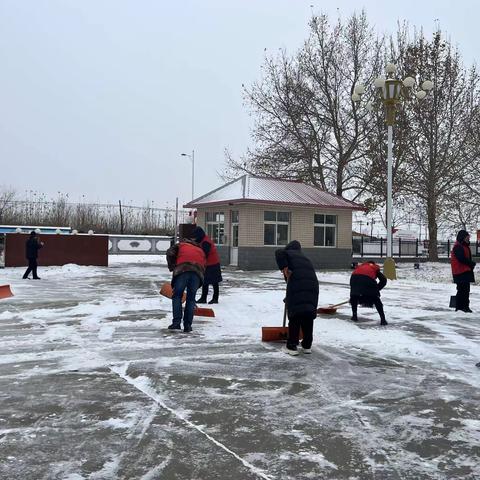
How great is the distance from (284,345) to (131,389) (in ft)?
9.42

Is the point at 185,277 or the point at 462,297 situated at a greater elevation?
the point at 185,277

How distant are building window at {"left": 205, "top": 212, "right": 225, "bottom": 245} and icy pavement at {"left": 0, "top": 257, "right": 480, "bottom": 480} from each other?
54.1 ft

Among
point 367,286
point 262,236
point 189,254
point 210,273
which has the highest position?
point 262,236

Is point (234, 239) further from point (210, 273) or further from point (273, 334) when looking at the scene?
point (273, 334)

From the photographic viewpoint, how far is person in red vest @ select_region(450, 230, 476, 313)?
11219 mm

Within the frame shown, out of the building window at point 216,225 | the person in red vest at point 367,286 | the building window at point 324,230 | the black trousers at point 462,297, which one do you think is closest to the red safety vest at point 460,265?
the black trousers at point 462,297

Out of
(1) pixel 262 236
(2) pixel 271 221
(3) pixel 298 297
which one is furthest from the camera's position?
(2) pixel 271 221

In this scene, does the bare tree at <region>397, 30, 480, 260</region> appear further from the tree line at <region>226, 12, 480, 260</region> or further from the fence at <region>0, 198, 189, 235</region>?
the fence at <region>0, 198, 189, 235</region>

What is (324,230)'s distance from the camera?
27109 millimetres

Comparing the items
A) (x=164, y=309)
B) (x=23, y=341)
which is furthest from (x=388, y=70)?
(x=23, y=341)

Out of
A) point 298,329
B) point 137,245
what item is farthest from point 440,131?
point 298,329

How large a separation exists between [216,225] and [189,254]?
60.1 feet

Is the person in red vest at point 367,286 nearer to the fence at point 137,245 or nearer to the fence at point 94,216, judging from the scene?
the fence at point 137,245

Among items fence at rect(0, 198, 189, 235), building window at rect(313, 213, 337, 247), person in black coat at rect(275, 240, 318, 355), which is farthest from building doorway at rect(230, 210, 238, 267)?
fence at rect(0, 198, 189, 235)
